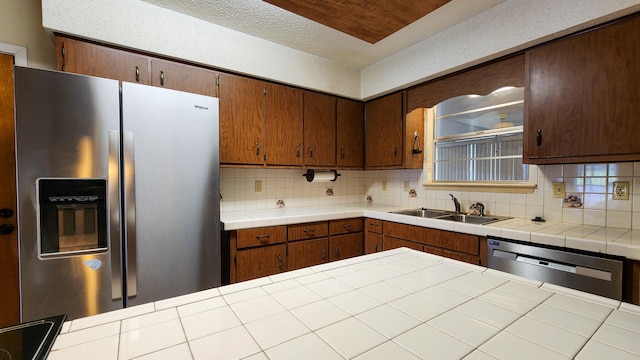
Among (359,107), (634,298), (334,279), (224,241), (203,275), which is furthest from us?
(359,107)

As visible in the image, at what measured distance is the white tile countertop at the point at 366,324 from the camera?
528mm

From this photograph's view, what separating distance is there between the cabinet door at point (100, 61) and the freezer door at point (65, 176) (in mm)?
471

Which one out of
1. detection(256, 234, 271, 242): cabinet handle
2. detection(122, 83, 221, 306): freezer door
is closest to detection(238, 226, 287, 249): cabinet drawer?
detection(256, 234, 271, 242): cabinet handle

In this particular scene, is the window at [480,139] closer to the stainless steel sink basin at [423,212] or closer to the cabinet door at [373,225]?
the stainless steel sink basin at [423,212]

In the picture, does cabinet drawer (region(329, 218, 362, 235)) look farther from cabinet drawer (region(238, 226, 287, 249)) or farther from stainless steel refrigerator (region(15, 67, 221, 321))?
stainless steel refrigerator (region(15, 67, 221, 321))

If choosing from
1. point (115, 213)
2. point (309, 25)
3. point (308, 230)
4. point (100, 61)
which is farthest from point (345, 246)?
point (100, 61)

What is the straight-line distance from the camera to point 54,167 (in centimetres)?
131

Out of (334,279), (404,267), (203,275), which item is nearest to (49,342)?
(334,279)

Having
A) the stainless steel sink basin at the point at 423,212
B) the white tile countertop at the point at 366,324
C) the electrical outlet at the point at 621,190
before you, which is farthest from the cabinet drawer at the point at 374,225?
the white tile countertop at the point at 366,324

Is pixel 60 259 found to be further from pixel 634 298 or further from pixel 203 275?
pixel 634 298

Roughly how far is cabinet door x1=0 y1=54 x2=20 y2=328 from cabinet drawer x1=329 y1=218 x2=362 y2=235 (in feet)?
7.20

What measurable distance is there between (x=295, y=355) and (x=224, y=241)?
5.46ft

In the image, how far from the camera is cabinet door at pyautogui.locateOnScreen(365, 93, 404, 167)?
279 cm

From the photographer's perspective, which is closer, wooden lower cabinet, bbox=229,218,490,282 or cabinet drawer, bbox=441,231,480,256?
cabinet drawer, bbox=441,231,480,256
